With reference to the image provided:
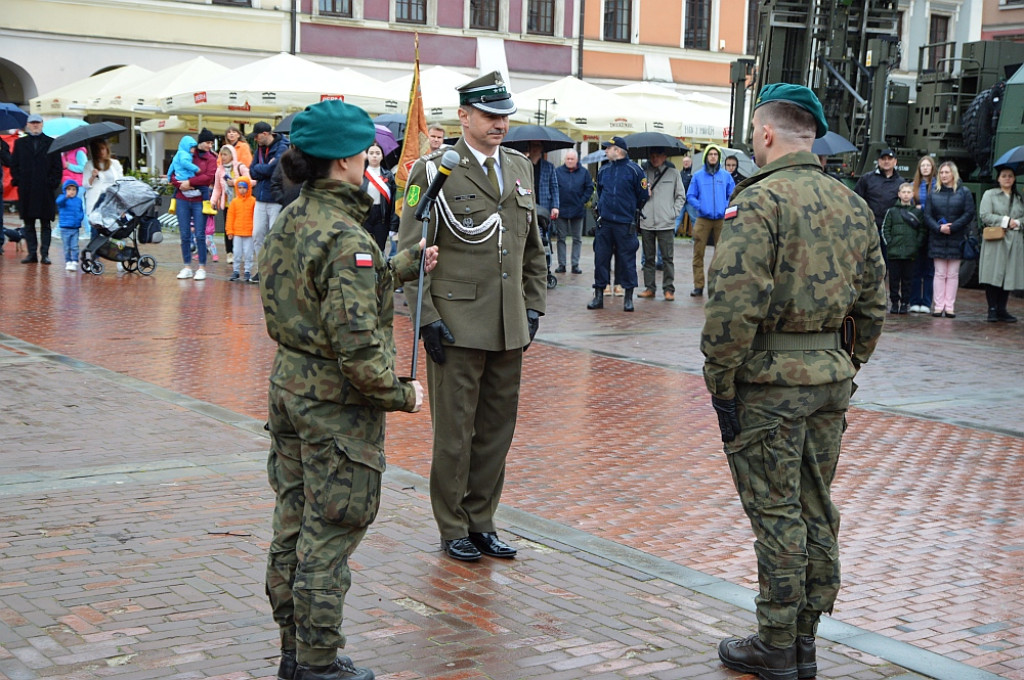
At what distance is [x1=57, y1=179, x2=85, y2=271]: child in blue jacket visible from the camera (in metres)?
17.6

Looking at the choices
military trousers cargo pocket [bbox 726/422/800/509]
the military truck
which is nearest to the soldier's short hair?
military trousers cargo pocket [bbox 726/422/800/509]

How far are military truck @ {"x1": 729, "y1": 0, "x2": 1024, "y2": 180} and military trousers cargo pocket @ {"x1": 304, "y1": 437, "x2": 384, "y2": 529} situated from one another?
1689 cm

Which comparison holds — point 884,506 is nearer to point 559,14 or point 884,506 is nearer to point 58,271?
point 58,271

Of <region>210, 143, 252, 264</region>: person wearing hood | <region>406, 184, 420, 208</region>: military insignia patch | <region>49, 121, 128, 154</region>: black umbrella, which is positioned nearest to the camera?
<region>406, 184, 420, 208</region>: military insignia patch

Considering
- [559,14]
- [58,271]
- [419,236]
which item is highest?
[559,14]

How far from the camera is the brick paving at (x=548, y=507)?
15.1 ft

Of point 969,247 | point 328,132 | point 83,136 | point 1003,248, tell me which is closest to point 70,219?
point 83,136

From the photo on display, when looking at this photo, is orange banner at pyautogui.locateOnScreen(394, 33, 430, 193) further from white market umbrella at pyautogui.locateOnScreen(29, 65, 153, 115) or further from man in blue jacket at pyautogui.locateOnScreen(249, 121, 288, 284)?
white market umbrella at pyautogui.locateOnScreen(29, 65, 153, 115)

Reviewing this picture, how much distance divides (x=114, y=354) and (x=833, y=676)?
25.8ft

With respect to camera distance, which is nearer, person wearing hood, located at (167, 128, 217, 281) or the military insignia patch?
the military insignia patch

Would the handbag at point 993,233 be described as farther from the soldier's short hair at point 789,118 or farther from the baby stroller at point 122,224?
the soldier's short hair at point 789,118

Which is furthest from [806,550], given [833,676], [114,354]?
[114,354]

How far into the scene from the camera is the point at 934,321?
50.0 ft

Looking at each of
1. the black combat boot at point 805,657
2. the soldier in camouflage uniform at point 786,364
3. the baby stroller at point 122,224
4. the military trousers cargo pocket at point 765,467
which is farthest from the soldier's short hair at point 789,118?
the baby stroller at point 122,224
